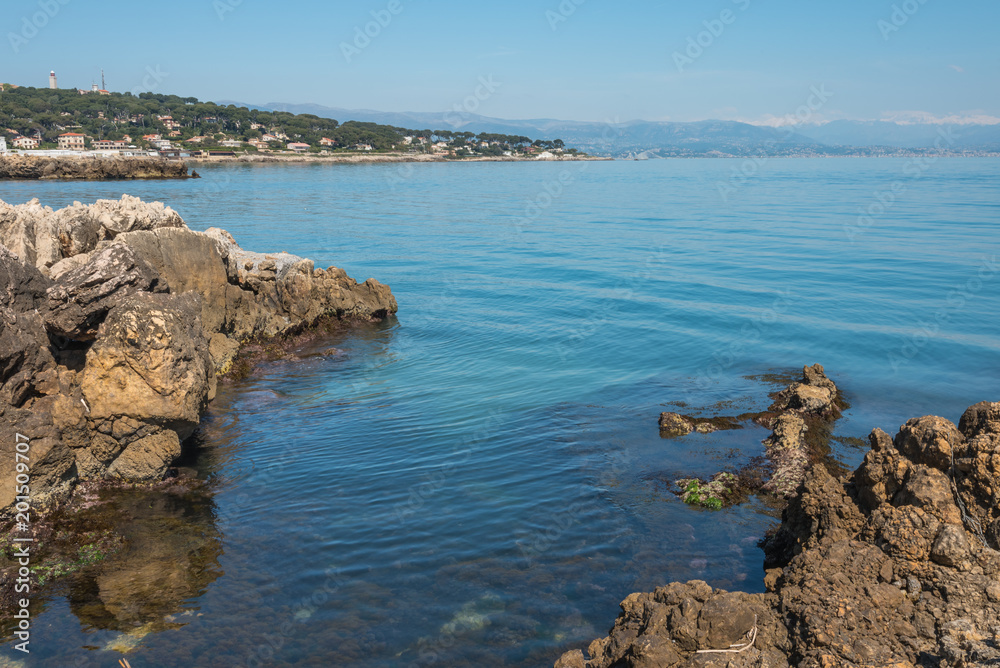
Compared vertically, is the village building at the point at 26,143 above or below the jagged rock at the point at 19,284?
above

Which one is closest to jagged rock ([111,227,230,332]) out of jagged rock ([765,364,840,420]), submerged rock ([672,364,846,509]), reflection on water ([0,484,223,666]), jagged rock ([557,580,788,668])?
reflection on water ([0,484,223,666])

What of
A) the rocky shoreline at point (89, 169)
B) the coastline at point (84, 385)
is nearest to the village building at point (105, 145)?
the rocky shoreline at point (89, 169)

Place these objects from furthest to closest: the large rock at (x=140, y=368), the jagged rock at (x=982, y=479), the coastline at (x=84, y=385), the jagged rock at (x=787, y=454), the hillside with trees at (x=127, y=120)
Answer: the hillside with trees at (x=127, y=120) → the jagged rock at (x=787, y=454) → the large rock at (x=140, y=368) → the coastline at (x=84, y=385) → the jagged rock at (x=982, y=479)

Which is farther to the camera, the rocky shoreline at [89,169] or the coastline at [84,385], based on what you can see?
the rocky shoreline at [89,169]

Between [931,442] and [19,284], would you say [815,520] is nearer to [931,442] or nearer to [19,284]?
[931,442]

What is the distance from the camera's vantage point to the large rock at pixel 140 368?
1016 centimetres

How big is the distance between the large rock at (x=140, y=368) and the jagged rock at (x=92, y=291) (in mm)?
347

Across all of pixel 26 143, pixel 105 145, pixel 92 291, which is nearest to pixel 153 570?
pixel 92 291

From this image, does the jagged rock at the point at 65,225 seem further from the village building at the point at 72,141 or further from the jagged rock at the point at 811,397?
the village building at the point at 72,141

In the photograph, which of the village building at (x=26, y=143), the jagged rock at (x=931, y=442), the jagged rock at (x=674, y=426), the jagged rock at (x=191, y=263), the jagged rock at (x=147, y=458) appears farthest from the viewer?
the village building at (x=26, y=143)

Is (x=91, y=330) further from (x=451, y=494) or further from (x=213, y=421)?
(x=451, y=494)

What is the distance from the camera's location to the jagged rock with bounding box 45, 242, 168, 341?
33.7 feet

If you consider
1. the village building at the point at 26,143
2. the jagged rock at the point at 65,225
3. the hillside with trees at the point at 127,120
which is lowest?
the jagged rock at the point at 65,225

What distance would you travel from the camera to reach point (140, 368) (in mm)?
10250
